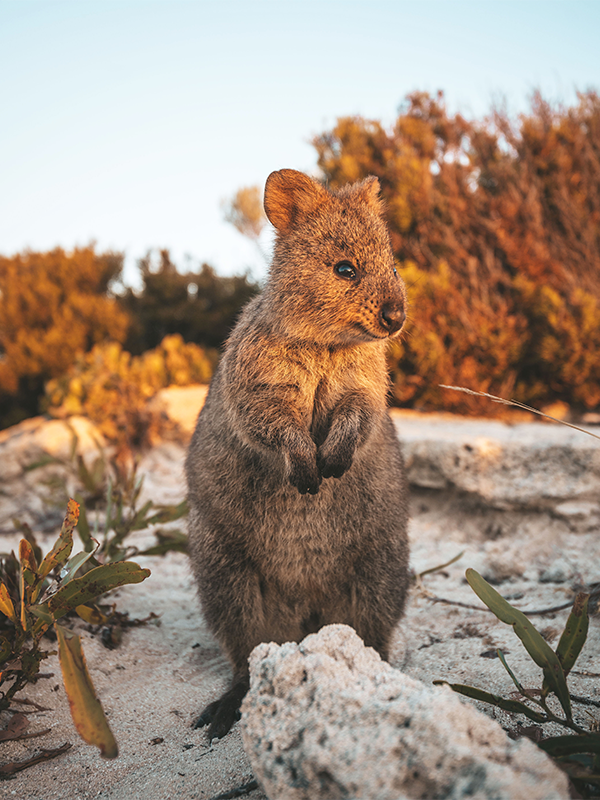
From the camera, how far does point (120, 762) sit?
78.5 inches

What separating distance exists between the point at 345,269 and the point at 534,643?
→ 63.1 inches

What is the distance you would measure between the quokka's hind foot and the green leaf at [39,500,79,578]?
2.83 feet

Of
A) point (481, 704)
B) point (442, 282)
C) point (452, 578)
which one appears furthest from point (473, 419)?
point (481, 704)

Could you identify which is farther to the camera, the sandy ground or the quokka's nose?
the quokka's nose

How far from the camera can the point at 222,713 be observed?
230 centimetres

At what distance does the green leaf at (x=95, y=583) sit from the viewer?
7.03 feet

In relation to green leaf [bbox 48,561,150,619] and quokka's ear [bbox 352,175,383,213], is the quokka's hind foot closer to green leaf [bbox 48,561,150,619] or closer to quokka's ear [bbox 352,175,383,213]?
green leaf [bbox 48,561,150,619]

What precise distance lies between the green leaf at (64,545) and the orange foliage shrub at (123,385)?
4.82 m

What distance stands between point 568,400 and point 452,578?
12.9 feet

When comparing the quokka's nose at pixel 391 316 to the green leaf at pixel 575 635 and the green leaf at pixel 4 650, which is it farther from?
the green leaf at pixel 4 650

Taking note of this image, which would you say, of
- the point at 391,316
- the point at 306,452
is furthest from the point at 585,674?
the point at 391,316

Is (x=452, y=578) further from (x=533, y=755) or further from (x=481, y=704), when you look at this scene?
(x=533, y=755)

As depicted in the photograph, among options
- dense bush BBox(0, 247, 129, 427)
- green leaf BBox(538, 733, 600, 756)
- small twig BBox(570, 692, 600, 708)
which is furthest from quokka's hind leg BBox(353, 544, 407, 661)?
dense bush BBox(0, 247, 129, 427)

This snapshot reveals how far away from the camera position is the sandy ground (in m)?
1.91
